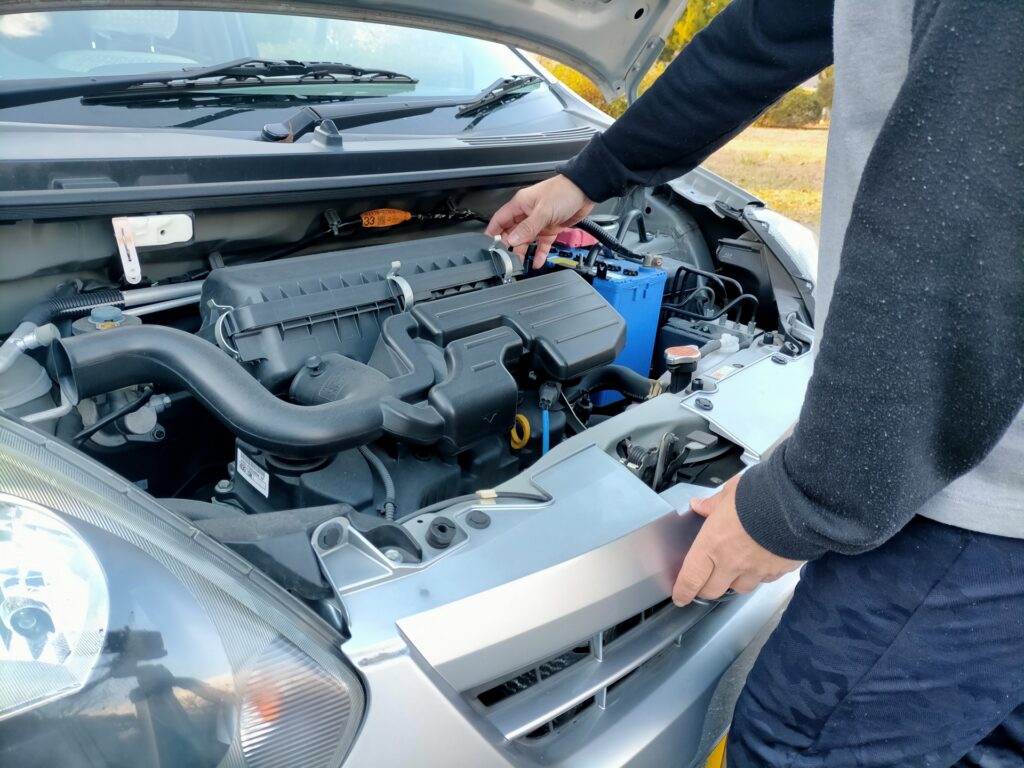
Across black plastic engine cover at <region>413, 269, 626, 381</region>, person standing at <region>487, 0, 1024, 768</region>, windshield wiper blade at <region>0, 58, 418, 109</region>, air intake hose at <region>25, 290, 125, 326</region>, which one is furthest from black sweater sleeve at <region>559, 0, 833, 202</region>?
air intake hose at <region>25, 290, 125, 326</region>

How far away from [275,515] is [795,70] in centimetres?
109

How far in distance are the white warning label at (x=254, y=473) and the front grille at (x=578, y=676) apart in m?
0.47

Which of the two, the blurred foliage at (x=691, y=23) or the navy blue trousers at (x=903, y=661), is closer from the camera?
the navy blue trousers at (x=903, y=661)

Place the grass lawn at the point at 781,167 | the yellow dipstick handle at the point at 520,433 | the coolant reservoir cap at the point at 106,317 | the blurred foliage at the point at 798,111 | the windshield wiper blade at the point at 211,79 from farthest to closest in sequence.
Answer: the blurred foliage at the point at 798,111, the grass lawn at the point at 781,167, the yellow dipstick handle at the point at 520,433, the windshield wiper blade at the point at 211,79, the coolant reservoir cap at the point at 106,317

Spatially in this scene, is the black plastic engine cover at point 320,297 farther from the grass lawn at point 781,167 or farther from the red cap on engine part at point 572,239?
the grass lawn at point 781,167

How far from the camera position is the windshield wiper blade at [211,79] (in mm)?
1202

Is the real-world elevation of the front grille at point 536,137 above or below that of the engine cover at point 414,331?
above

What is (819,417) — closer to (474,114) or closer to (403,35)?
(474,114)

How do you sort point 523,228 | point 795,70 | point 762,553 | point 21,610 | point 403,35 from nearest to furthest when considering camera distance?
point 21,610 < point 762,553 < point 795,70 < point 523,228 < point 403,35

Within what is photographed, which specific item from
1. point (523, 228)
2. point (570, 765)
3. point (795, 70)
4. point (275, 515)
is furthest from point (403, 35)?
point (570, 765)

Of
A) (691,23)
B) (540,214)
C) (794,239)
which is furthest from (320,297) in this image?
(691,23)

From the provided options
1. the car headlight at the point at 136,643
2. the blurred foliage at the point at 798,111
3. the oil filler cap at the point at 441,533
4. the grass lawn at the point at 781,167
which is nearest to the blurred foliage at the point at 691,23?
the grass lawn at the point at 781,167

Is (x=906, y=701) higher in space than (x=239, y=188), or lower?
lower

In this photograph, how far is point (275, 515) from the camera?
0.88 meters
